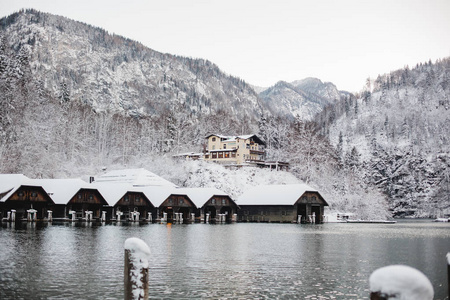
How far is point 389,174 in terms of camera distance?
423ft

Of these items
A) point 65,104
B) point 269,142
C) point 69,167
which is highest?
point 65,104

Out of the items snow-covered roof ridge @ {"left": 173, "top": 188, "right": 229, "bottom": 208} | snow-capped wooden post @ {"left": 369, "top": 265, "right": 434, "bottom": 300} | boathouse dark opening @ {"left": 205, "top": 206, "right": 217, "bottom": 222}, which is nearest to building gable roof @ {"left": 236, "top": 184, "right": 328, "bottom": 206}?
boathouse dark opening @ {"left": 205, "top": 206, "right": 217, "bottom": 222}

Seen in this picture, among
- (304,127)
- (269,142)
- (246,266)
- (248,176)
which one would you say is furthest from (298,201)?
(246,266)

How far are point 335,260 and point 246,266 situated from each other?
19.6 feet

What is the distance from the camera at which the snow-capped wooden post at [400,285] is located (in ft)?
15.9

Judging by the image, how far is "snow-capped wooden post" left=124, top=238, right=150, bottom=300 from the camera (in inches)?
360

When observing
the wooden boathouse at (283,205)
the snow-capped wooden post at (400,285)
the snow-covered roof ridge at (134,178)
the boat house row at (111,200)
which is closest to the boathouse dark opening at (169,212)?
the boat house row at (111,200)

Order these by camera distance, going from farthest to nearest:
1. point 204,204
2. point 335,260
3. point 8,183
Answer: point 204,204
point 8,183
point 335,260

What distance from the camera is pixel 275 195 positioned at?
81.4 metres

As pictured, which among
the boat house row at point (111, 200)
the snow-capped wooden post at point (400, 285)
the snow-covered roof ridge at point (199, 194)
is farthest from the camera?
the snow-covered roof ridge at point (199, 194)

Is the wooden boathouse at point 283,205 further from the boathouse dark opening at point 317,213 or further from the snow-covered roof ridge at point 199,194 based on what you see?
the snow-covered roof ridge at point 199,194

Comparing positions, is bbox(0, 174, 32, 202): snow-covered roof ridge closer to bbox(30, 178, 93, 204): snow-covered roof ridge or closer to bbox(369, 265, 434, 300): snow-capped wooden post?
bbox(30, 178, 93, 204): snow-covered roof ridge

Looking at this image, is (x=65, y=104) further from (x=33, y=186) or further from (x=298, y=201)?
(x=298, y=201)

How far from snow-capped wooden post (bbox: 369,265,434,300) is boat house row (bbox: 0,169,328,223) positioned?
58.4 m
